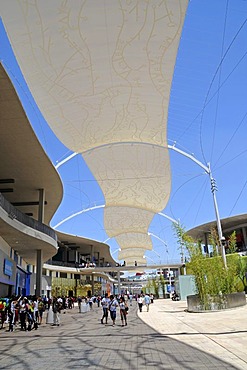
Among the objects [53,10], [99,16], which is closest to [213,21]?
[99,16]

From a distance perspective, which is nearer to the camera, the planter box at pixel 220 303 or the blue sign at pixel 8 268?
the planter box at pixel 220 303

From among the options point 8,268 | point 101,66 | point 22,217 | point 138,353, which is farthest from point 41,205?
point 138,353

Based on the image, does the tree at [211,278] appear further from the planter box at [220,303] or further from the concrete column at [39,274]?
the concrete column at [39,274]

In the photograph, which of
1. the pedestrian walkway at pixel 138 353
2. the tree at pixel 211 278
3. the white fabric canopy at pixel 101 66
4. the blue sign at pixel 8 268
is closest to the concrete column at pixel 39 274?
the blue sign at pixel 8 268

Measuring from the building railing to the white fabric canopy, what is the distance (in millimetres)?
6952

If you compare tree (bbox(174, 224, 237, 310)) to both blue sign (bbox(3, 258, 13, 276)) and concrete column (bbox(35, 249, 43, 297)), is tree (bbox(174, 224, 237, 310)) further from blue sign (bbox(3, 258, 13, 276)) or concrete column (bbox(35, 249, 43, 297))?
concrete column (bbox(35, 249, 43, 297))

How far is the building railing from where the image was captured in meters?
20.5

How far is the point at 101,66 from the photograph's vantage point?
2088 cm

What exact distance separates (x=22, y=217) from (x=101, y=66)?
11512 mm

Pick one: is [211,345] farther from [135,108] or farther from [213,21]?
[135,108]

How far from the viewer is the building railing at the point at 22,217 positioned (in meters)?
20.5

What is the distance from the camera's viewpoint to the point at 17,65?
19.5m

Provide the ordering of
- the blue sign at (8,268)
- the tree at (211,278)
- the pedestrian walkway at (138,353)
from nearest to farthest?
the pedestrian walkway at (138,353) → the tree at (211,278) → the blue sign at (8,268)

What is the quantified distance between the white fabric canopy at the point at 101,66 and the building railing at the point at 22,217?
Result: 695 centimetres
